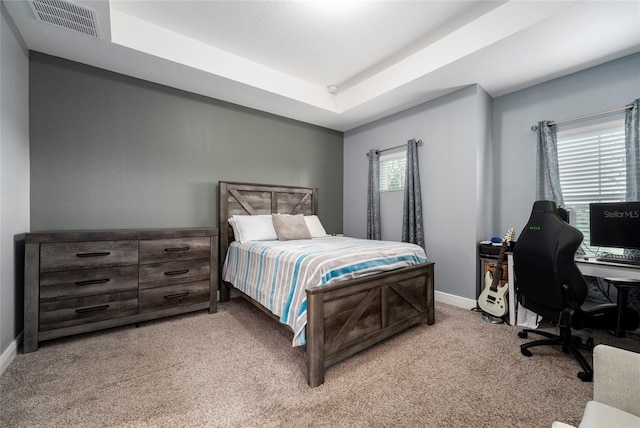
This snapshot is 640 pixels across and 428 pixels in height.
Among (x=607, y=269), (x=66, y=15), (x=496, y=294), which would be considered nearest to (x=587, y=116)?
(x=607, y=269)

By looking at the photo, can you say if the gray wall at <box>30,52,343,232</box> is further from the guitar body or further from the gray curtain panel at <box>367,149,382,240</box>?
the guitar body

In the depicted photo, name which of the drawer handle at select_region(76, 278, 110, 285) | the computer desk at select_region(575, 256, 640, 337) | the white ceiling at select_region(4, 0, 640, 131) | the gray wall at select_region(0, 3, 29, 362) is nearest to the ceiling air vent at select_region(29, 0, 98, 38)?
the white ceiling at select_region(4, 0, 640, 131)

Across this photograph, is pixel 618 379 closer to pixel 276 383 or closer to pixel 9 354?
pixel 276 383

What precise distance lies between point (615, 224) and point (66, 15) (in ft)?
16.3

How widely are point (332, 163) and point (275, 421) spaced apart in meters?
4.05

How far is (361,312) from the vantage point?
2.05 m

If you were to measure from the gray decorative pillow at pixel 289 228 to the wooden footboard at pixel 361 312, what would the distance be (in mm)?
1494

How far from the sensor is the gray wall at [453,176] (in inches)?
125

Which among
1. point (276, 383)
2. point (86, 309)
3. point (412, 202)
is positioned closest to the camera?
point (276, 383)

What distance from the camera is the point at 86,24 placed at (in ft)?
7.09

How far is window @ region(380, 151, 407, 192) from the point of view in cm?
408

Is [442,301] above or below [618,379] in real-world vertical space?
below

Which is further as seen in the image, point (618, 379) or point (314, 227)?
point (314, 227)

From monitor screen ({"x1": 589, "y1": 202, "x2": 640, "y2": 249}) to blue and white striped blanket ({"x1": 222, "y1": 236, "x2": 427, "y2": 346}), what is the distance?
1616mm
